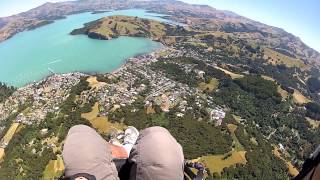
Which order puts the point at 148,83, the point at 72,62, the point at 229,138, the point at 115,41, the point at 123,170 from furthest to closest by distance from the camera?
the point at 115,41, the point at 72,62, the point at 148,83, the point at 229,138, the point at 123,170

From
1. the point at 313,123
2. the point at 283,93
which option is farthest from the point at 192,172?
the point at 283,93

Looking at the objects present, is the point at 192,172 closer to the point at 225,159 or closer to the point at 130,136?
the point at 130,136

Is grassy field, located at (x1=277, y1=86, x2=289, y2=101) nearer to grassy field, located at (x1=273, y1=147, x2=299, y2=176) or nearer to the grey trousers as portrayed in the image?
grassy field, located at (x1=273, y1=147, x2=299, y2=176)

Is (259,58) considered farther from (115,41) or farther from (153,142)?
(153,142)

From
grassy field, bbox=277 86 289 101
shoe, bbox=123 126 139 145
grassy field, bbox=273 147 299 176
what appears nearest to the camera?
shoe, bbox=123 126 139 145

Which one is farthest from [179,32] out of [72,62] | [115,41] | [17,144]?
[17,144]

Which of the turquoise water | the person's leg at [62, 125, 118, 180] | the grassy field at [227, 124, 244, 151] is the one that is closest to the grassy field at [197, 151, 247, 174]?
the grassy field at [227, 124, 244, 151]
